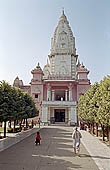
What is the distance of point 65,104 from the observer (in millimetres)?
40938

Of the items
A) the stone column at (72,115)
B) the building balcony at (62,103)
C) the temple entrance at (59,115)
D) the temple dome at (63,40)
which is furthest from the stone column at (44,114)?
the temple dome at (63,40)

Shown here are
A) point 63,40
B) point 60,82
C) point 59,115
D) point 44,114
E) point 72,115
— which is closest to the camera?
point 72,115

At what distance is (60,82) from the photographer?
4453 centimetres

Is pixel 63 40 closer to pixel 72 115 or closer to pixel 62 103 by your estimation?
pixel 62 103

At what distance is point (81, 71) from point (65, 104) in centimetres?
1070

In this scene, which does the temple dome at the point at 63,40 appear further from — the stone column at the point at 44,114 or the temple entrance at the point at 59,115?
the stone column at the point at 44,114

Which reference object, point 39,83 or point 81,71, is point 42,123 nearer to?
point 39,83

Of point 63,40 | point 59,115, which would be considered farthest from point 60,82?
point 63,40

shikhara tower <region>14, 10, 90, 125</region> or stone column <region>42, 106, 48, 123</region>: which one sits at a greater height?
shikhara tower <region>14, 10, 90, 125</region>

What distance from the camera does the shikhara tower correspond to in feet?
135

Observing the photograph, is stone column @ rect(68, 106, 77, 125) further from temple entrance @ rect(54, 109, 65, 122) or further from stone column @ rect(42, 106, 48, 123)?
stone column @ rect(42, 106, 48, 123)

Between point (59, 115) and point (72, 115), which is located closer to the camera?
point (72, 115)

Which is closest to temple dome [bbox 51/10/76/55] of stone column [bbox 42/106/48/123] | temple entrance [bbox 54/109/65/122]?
temple entrance [bbox 54/109/65/122]

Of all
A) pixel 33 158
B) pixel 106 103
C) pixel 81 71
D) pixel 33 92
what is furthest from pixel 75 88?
pixel 33 158
